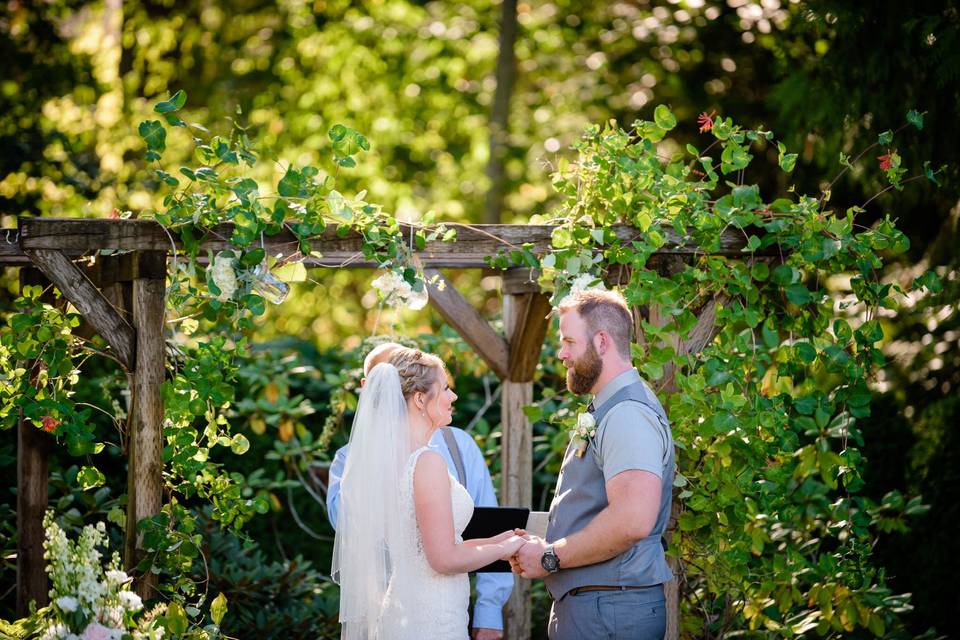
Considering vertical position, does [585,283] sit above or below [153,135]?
below

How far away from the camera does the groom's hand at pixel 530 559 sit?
301cm

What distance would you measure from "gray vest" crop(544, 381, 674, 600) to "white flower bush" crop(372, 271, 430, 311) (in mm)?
866

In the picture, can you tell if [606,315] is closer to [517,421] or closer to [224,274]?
[224,274]

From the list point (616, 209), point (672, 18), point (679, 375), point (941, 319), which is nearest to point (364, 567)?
point (679, 375)

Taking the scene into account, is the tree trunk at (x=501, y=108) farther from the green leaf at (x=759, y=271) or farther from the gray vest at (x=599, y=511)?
the gray vest at (x=599, y=511)

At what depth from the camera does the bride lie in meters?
3.04

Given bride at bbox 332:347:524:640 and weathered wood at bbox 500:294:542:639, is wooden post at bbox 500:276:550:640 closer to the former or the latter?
weathered wood at bbox 500:294:542:639

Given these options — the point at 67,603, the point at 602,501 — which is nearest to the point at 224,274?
the point at 67,603

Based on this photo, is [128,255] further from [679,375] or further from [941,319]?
[941,319]

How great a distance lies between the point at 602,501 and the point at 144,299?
1675 mm

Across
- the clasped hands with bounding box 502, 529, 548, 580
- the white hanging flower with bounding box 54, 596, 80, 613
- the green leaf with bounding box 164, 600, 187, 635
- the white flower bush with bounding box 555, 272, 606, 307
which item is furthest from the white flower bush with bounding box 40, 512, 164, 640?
the white flower bush with bounding box 555, 272, 606, 307

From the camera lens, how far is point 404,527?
3094 mm

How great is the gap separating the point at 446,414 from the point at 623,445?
2.10ft

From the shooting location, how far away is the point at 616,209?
364cm
